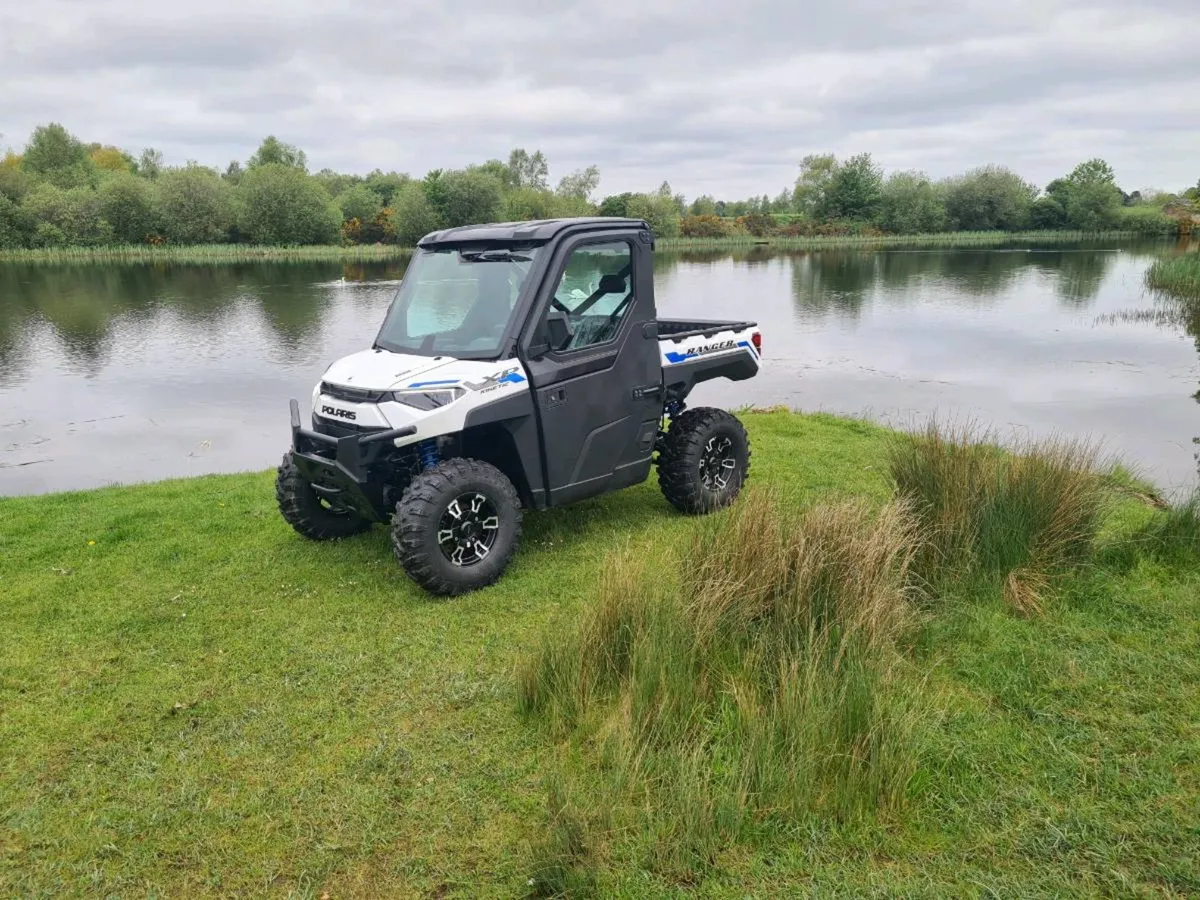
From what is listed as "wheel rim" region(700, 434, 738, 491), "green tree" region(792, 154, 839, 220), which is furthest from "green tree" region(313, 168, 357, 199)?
"wheel rim" region(700, 434, 738, 491)

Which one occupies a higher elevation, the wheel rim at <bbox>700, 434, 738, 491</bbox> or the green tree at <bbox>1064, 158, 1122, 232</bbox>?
the green tree at <bbox>1064, 158, 1122, 232</bbox>

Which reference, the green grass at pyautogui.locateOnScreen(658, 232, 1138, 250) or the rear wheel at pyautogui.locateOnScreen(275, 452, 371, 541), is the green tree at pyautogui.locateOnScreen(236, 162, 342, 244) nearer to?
the green grass at pyautogui.locateOnScreen(658, 232, 1138, 250)

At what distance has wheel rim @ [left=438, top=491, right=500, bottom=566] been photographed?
212 inches

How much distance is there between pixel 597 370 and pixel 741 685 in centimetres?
277

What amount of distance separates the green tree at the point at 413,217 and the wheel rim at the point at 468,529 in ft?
216

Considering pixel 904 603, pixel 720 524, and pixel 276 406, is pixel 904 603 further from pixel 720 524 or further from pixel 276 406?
pixel 276 406

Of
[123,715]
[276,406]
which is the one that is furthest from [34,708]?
[276,406]

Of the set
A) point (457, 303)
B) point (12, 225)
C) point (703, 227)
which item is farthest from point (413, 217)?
point (457, 303)

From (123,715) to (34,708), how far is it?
1.61 ft

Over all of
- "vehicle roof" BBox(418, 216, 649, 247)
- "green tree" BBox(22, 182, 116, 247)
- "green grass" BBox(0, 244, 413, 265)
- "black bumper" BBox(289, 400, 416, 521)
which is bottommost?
"black bumper" BBox(289, 400, 416, 521)

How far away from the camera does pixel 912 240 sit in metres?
80.2

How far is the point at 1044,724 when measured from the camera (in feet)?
12.9

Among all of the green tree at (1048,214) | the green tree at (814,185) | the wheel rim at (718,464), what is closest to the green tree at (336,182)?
the green tree at (814,185)

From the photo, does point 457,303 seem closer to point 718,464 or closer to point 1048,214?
point 718,464
